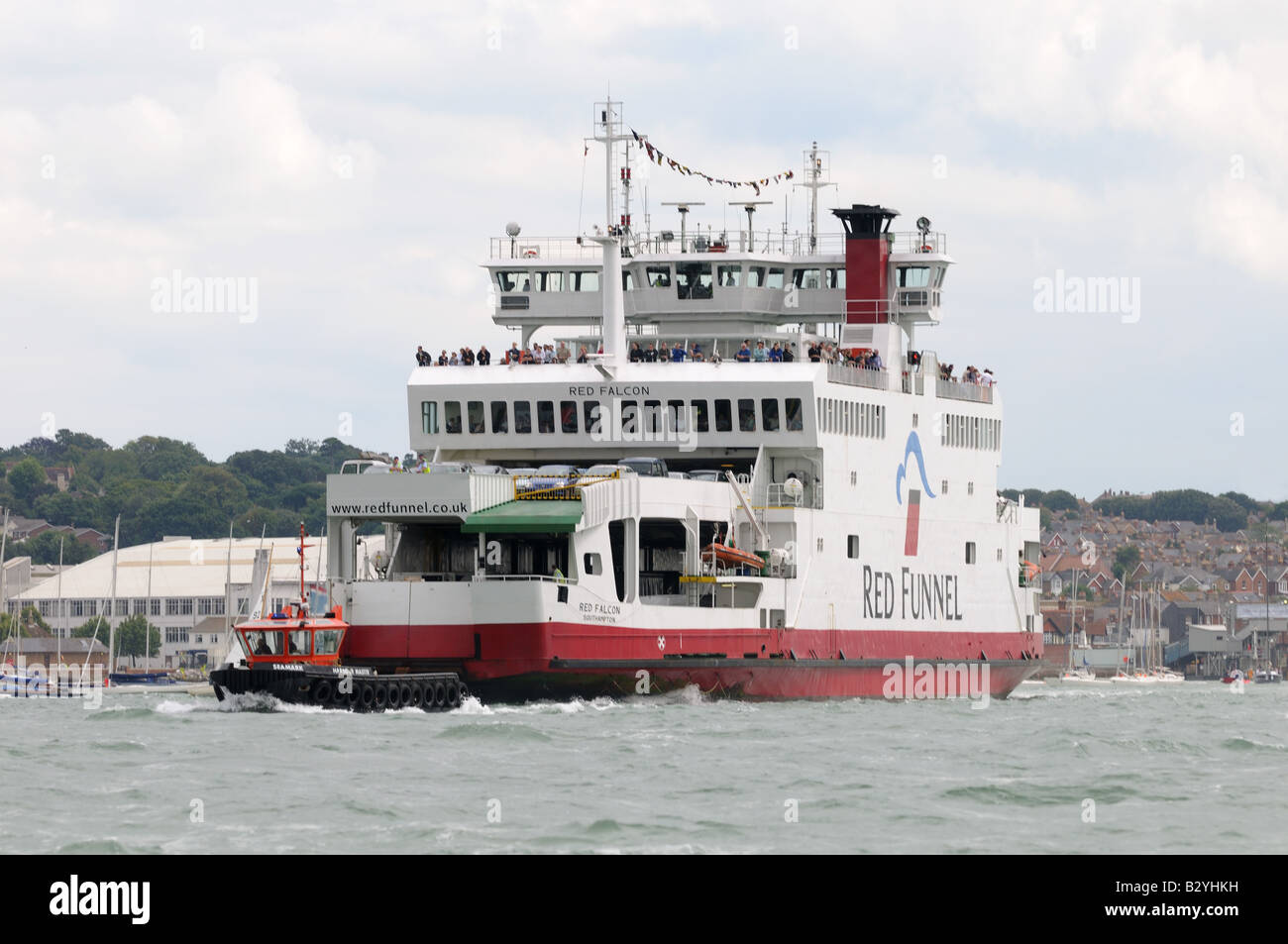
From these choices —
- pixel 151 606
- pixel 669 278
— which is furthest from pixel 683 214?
pixel 151 606

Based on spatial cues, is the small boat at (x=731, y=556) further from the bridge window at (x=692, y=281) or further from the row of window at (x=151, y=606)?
the row of window at (x=151, y=606)

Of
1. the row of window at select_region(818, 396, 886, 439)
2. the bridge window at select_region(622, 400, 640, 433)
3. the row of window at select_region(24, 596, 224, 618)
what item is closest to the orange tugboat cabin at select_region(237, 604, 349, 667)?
the bridge window at select_region(622, 400, 640, 433)

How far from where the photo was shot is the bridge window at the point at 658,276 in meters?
57.6

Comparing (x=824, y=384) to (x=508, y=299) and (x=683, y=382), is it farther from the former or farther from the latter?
(x=508, y=299)

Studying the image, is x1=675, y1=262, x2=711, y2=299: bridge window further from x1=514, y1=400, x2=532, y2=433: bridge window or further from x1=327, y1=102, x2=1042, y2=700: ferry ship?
x1=514, y1=400, x2=532, y2=433: bridge window

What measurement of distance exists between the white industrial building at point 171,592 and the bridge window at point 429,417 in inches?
3543

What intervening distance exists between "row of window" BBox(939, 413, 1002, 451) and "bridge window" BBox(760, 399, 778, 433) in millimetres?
8913

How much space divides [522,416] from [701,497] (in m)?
5.20

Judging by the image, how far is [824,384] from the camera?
173 ft

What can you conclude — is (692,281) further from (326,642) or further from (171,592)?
(171,592)

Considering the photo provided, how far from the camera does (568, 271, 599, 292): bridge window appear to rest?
5747 centimetres

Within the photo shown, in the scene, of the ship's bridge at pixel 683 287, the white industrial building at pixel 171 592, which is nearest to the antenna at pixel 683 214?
the ship's bridge at pixel 683 287

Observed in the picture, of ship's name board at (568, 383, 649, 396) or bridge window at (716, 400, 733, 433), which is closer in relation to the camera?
ship's name board at (568, 383, 649, 396)
